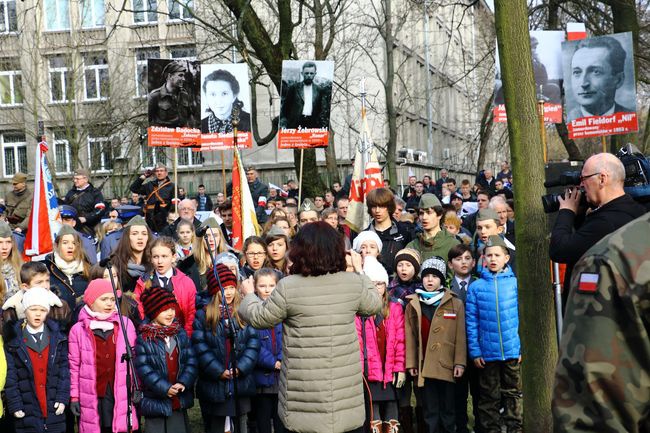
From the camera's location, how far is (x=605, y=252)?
201 cm

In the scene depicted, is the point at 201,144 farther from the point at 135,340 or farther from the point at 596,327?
the point at 596,327

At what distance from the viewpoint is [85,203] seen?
13.9 metres

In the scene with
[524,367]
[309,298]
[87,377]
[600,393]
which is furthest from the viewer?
[87,377]

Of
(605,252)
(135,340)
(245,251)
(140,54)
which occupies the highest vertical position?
(140,54)

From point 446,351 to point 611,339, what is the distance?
6107mm

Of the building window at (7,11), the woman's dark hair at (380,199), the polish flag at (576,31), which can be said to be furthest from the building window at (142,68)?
the woman's dark hair at (380,199)

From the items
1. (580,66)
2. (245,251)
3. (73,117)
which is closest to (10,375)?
(245,251)

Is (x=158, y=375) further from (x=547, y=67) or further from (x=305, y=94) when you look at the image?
(x=547, y=67)

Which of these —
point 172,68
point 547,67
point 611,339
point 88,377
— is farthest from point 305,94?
point 611,339

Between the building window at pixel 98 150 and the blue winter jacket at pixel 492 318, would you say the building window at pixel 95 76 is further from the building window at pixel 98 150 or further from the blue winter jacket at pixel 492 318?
the blue winter jacket at pixel 492 318

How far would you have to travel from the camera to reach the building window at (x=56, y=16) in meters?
41.4

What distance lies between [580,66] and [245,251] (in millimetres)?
8299

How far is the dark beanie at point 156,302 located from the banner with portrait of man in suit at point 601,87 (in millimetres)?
9190

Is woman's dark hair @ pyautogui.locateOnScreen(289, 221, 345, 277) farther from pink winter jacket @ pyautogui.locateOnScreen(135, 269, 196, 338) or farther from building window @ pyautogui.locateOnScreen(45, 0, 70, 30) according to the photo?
building window @ pyautogui.locateOnScreen(45, 0, 70, 30)
